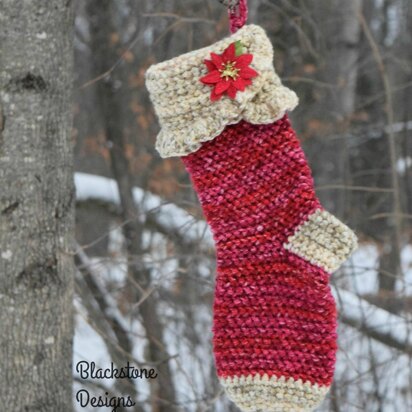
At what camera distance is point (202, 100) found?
164 centimetres

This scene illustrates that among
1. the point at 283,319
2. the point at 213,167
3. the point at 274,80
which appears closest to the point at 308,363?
the point at 283,319

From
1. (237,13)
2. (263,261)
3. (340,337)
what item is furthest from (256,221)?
(340,337)

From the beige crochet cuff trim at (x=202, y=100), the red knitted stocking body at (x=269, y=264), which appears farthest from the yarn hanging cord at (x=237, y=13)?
the red knitted stocking body at (x=269, y=264)

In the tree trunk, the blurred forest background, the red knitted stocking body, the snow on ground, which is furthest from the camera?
the snow on ground

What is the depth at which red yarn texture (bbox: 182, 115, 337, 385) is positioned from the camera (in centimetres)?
161

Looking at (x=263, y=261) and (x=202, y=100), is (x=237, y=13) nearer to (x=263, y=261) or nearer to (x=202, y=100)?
(x=202, y=100)

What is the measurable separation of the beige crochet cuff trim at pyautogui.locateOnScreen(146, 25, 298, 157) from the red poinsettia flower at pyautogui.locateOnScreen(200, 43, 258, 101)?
0.02 metres

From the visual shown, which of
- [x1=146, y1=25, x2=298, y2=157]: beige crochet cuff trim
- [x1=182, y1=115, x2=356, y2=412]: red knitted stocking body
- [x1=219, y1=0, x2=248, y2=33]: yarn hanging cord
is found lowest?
[x1=182, y1=115, x2=356, y2=412]: red knitted stocking body

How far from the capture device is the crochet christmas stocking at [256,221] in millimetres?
1609

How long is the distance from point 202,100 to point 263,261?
38 centimetres

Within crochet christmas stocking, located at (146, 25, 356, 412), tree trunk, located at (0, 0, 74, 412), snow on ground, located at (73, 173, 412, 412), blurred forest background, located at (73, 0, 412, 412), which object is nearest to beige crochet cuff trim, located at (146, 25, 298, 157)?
crochet christmas stocking, located at (146, 25, 356, 412)

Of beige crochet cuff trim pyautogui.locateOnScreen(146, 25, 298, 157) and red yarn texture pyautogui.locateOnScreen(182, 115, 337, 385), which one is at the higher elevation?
beige crochet cuff trim pyautogui.locateOnScreen(146, 25, 298, 157)

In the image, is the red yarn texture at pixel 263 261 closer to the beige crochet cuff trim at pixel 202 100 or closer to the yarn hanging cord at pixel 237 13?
the beige crochet cuff trim at pixel 202 100

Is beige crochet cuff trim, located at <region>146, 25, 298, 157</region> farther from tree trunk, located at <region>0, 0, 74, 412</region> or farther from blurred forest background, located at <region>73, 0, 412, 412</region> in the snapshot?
blurred forest background, located at <region>73, 0, 412, 412</region>
